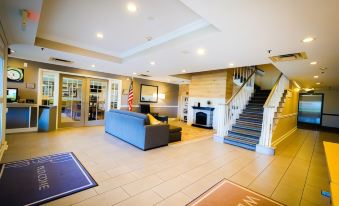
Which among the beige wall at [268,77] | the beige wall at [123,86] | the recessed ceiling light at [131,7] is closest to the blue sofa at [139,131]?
the recessed ceiling light at [131,7]

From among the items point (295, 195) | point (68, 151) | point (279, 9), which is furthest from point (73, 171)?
point (279, 9)

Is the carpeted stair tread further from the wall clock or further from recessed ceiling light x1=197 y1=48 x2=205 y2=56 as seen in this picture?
the wall clock

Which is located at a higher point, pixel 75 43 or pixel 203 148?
pixel 75 43

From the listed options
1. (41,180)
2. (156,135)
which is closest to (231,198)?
(156,135)

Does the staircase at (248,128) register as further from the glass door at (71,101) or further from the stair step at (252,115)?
the glass door at (71,101)

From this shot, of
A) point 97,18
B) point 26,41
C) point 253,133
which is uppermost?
point 97,18

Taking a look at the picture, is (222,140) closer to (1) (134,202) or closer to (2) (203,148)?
(2) (203,148)

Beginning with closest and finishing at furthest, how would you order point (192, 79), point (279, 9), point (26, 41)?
point (279, 9), point (26, 41), point (192, 79)

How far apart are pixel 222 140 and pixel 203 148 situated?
3.72 feet

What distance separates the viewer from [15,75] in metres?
5.20

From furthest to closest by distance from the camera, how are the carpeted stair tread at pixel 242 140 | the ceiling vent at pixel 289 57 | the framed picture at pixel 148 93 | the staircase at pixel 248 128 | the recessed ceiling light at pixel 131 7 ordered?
the framed picture at pixel 148 93 → the staircase at pixel 248 128 → the carpeted stair tread at pixel 242 140 → the ceiling vent at pixel 289 57 → the recessed ceiling light at pixel 131 7

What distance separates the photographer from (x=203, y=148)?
4535 mm

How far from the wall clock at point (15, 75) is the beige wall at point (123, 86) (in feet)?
0.34

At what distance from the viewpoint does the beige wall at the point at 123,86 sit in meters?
5.35
